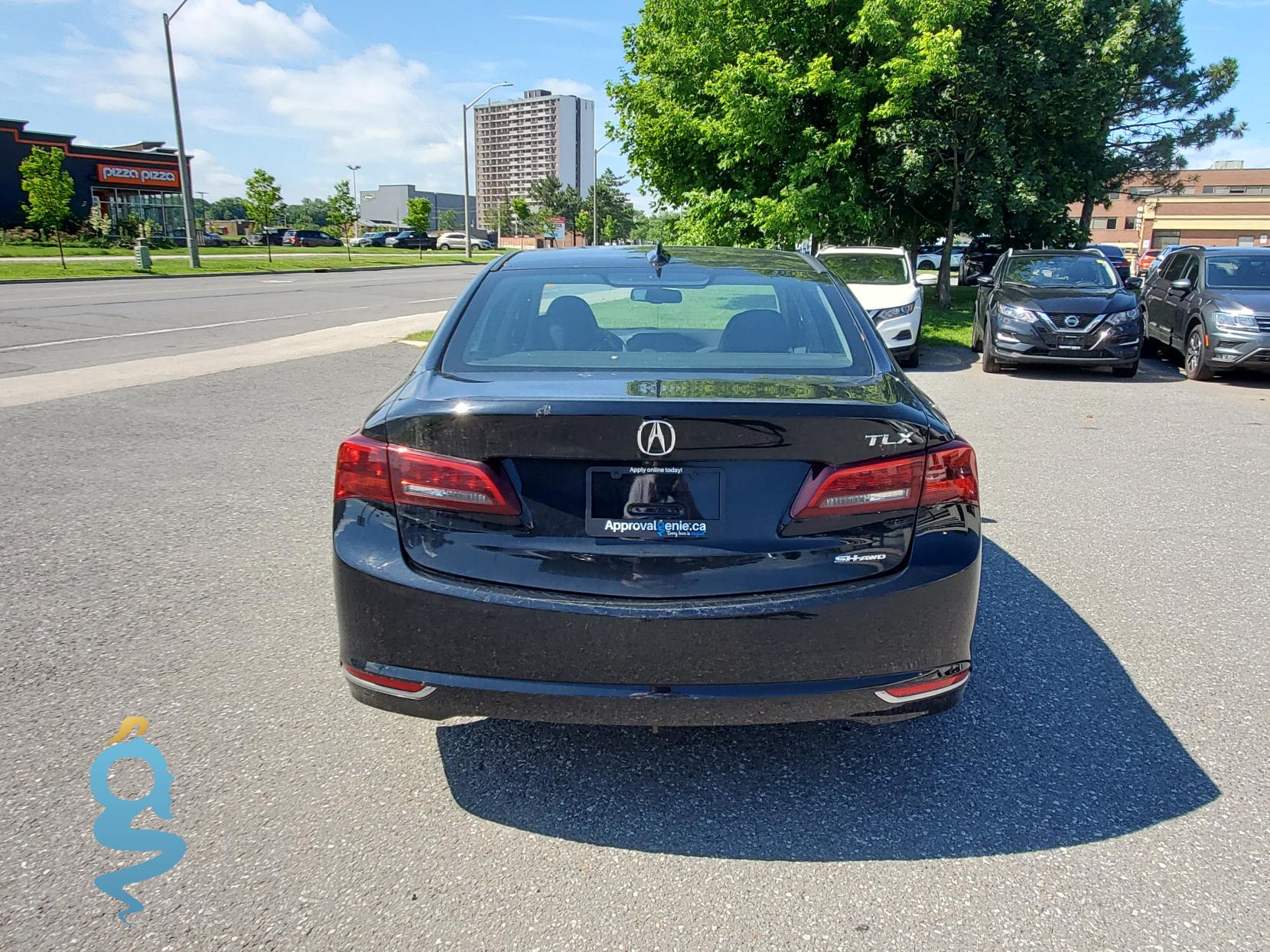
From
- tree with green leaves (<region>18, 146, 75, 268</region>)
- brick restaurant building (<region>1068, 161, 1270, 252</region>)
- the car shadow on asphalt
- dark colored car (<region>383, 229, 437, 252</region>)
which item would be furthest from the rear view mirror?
brick restaurant building (<region>1068, 161, 1270, 252</region>)

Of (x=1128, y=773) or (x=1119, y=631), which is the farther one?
(x=1119, y=631)

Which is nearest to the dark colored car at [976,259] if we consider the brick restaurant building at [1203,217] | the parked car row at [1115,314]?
the parked car row at [1115,314]

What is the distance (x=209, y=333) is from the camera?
50.0 ft

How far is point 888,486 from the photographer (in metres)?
2.51

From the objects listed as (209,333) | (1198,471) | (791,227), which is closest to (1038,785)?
(1198,471)

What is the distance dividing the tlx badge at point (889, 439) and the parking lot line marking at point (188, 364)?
8.94 meters

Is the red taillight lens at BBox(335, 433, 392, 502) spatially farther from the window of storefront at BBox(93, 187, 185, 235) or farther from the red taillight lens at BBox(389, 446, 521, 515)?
the window of storefront at BBox(93, 187, 185, 235)

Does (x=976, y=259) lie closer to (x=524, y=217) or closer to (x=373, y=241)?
(x=373, y=241)

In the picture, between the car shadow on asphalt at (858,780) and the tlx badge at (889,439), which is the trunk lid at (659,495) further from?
the car shadow on asphalt at (858,780)

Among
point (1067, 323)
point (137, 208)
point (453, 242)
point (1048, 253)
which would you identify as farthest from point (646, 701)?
point (453, 242)

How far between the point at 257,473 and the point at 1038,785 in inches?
214

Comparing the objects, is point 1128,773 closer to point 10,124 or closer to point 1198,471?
point 1198,471

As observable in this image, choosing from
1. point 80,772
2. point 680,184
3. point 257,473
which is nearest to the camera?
point 80,772

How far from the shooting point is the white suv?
12.7 metres
